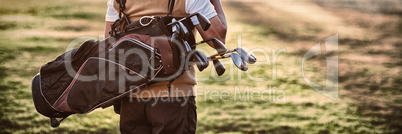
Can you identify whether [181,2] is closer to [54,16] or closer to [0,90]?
[0,90]

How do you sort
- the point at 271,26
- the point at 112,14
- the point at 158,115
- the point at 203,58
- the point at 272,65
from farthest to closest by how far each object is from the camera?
the point at 271,26 → the point at 272,65 → the point at 112,14 → the point at 158,115 → the point at 203,58

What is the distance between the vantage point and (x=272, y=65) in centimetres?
656

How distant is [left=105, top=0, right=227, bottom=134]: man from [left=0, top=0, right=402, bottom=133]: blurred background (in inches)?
91.6

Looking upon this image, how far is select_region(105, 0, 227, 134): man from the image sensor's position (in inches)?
76.7

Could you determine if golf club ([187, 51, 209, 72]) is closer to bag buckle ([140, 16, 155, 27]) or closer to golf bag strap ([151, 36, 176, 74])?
golf bag strap ([151, 36, 176, 74])

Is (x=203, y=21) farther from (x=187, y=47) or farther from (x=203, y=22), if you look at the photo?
(x=187, y=47)

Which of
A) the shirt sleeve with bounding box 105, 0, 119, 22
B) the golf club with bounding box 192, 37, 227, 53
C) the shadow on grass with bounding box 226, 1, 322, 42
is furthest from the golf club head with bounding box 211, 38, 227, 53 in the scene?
the shadow on grass with bounding box 226, 1, 322, 42

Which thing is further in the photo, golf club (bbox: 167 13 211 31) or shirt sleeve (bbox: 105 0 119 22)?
shirt sleeve (bbox: 105 0 119 22)

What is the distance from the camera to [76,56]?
6.45 ft

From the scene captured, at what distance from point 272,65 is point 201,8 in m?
4.71

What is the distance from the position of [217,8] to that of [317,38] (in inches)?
224

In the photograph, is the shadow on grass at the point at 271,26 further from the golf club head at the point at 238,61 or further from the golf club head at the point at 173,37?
the golf club head at the point at 173,37

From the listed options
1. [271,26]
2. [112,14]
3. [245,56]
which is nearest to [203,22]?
[245,56]

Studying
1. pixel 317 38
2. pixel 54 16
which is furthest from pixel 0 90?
pixel 317 38
